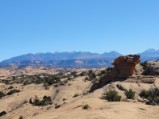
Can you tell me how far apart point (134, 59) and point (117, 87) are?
5.90 meters

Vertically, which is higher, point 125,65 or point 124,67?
point 125,65

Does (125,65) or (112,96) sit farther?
(125,65)

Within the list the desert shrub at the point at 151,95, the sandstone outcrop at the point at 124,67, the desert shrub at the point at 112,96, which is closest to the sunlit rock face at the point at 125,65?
the sandstone outcrop at the point at 124,67

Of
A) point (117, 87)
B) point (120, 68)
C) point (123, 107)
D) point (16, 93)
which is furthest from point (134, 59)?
point (16, 93)

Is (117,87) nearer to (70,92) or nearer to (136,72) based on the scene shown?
(136,72)

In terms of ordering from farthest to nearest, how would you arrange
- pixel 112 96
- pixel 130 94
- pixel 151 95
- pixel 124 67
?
1. pixel 124 67
2. pixel 151 95
3. pixel 130 94
4. pixel 112 96

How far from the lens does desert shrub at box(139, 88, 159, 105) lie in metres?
32.5

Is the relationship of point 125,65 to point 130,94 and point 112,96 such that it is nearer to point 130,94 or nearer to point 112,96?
point 130,94

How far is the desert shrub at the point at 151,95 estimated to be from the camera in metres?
32.5

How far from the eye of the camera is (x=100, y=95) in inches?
1417

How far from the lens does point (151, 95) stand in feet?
114

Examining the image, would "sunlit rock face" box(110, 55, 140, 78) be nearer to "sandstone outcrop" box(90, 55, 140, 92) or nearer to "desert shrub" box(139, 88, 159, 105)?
"sandstone outcrop" box(90, 55, 140, 92)

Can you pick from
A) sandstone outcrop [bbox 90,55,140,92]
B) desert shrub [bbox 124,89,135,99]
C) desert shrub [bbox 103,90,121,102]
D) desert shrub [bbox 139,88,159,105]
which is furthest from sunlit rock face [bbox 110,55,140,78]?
desert shrub [bbox 103,90,121,102]

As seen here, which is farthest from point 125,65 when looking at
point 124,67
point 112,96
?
point 112,96
